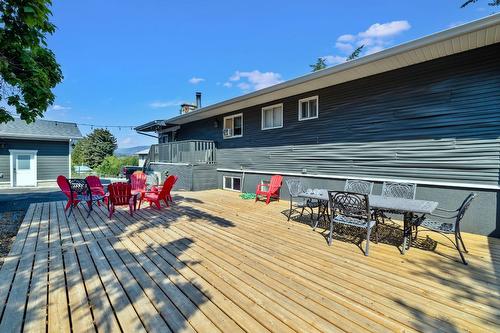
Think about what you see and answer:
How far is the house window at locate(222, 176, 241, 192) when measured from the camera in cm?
1021

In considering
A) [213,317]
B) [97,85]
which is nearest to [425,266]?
[213,317]

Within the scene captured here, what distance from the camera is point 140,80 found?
21172 mm

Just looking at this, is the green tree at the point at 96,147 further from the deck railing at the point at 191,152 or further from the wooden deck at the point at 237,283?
the wooden deck at the point at 237,283

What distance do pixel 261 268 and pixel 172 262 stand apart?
1206 mm

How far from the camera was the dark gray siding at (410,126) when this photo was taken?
14.8 feet

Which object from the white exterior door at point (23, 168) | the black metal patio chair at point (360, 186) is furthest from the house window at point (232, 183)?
the white exterior door at point (23, 168)

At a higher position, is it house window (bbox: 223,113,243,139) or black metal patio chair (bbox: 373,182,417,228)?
house window (bbox: 223,113,243,139)

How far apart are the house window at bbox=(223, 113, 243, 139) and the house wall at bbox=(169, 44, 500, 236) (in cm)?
273

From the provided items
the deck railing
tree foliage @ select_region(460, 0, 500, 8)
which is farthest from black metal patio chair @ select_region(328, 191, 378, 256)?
tree foliage @ select_region(460, 0, 500, 8)

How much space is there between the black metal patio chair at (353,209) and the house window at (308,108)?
4202 millimetres

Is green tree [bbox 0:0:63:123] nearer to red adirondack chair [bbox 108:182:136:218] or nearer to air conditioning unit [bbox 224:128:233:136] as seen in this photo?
red adirondack chair [bbox 108:182:136:218]

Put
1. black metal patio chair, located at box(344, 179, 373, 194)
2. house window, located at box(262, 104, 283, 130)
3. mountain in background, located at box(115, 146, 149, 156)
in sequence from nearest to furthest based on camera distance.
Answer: black metal patio chair, located at box(344, 179, 373, 194), house window, located at box(262, 104, 283, 130), mountain in background, located at box(115, 146, 149, 156)

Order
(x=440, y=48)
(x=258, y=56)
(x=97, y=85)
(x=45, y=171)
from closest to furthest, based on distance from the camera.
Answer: (x=440, y=48) < (x=45, y=171) < (x=258, y=56) < (x=97, y=85)

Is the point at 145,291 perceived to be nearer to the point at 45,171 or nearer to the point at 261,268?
the point at 261,268
